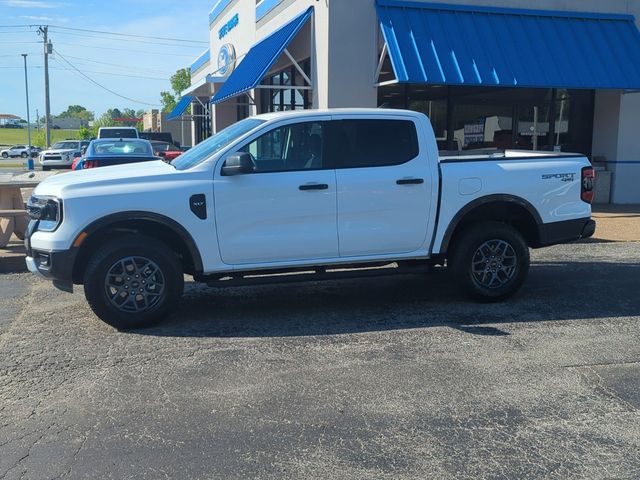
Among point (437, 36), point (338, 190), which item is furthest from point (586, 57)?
point (338, 190)

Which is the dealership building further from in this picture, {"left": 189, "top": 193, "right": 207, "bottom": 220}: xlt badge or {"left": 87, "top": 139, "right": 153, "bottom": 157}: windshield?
{"left": 189, "top": 193, "right": 207, "bottom": 220}: xlt badge

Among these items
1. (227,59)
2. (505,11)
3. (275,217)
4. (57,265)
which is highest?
(227,59)

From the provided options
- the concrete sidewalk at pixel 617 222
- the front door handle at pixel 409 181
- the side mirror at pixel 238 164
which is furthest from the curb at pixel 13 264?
the concrete sidewalk at pixel 617 222

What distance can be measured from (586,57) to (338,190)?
9574 millimetres

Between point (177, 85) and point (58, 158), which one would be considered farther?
point (177, 85)

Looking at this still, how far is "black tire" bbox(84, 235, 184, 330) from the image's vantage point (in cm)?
A: 595

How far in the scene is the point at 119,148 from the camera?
15602 millimetres

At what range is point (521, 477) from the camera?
3.61 meters

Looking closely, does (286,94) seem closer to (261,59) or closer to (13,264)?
(261,59)

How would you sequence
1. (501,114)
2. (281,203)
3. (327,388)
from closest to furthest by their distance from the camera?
(327,388)
(281,203)
(501,114)

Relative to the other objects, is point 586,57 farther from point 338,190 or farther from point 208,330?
point 208,330

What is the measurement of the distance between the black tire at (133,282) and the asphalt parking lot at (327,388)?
0.66ft

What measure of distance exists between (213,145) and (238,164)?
0.67 m

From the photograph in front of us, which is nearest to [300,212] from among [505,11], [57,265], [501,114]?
[57,265]
